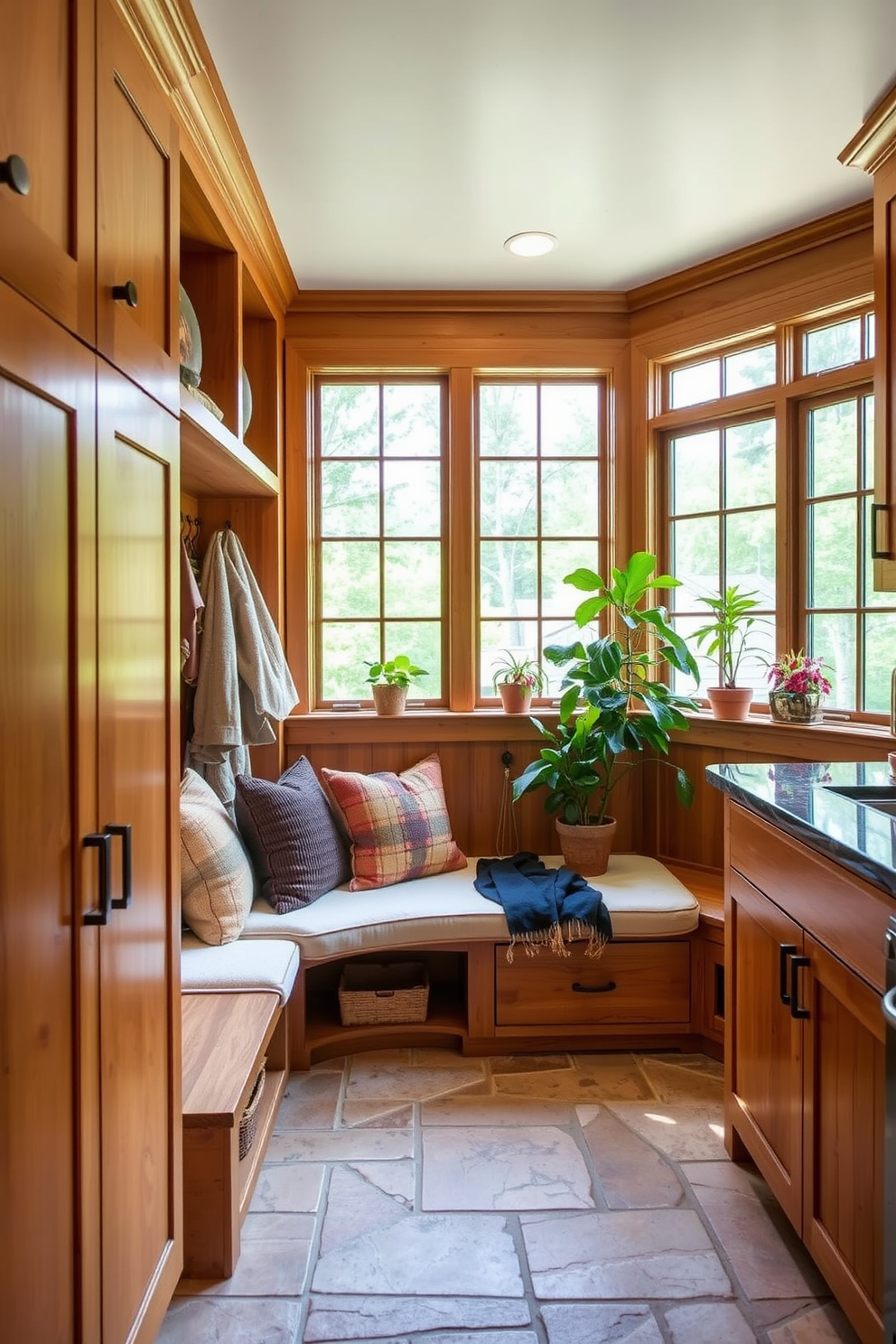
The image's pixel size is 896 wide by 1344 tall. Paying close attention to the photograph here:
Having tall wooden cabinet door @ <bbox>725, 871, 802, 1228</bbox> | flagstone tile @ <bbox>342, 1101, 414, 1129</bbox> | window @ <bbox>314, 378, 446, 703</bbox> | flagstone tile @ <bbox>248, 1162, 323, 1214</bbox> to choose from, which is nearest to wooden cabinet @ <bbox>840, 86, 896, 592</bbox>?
tall wooden cabinet door @ <bbox>725, 871, 802, 1228</bbox>

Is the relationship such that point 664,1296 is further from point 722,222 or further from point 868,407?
point 722,222

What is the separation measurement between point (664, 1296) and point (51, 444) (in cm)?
190

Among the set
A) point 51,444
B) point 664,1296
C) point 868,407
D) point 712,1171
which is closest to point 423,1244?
point 664,1296

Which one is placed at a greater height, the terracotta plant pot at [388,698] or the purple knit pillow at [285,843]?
the terracotta plant pot at [388,698]

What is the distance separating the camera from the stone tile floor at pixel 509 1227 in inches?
58.9

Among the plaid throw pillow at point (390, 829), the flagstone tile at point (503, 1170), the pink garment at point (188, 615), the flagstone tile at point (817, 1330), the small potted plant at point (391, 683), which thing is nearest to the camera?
the flagstone tile at point (817, 1330)

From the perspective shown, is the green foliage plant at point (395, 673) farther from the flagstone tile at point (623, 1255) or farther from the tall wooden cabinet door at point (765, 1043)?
the flagstone tile at point (623, 1255)

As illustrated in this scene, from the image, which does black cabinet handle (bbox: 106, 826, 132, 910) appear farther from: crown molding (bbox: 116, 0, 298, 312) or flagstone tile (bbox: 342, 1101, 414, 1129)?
flagstone tile (bbox: 342, 1101, 414, 1129)

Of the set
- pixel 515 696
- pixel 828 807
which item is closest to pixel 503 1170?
pixel 828 807

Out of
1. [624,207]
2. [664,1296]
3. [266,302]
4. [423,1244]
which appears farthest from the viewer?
[266,302]

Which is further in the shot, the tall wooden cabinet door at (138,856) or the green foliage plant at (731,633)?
the green foliage plant at (731,633)

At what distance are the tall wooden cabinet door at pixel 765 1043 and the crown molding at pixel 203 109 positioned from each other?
205cm

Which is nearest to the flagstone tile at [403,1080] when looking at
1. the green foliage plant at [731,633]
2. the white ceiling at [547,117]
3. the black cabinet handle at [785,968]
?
the black cabinet handle at [785,968]

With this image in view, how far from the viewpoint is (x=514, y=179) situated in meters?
2.30
